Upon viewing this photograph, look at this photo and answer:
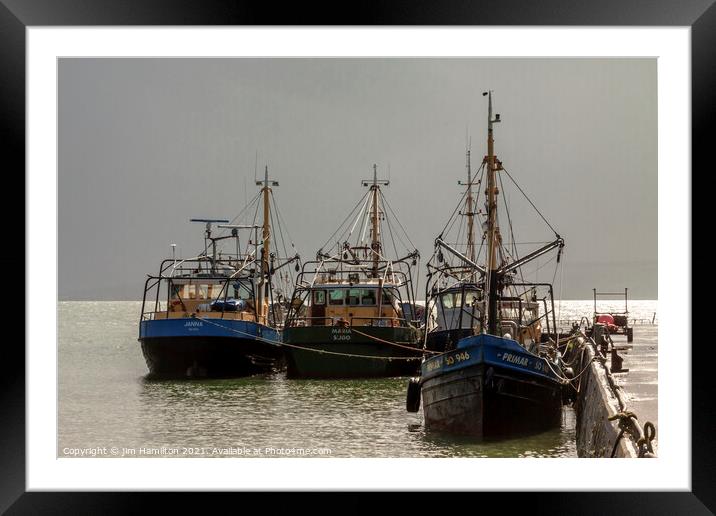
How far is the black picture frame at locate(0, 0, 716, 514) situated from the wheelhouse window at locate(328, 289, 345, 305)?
52.1ft

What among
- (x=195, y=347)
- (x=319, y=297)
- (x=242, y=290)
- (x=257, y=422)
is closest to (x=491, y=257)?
(x=257, y=422)

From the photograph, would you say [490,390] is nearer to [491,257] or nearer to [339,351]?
[491,257]

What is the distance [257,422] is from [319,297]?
9.32m

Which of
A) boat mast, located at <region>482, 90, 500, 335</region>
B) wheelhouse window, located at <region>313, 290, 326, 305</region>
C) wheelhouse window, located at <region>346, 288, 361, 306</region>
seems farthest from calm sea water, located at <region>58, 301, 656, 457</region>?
wheelhouse window, located at <region>346, 288, 361, 306</region>

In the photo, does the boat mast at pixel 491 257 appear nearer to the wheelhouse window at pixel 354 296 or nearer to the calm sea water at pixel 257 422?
the calm sea water at pixel 257 422

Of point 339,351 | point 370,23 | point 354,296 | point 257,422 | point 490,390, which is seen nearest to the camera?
point 370,23

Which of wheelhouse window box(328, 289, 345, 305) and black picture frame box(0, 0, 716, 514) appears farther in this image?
wheelhouse window box(328, 289, 345, 305)

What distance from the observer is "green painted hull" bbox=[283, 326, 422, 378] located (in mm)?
21781

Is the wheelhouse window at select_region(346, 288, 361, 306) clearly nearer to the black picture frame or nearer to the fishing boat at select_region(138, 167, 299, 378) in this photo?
the fishing boat at select_region(138, 167, 299, 378)

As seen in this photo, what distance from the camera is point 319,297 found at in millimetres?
24953

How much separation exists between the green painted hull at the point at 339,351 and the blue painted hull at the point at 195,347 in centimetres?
146

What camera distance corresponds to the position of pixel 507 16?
861 centimetres

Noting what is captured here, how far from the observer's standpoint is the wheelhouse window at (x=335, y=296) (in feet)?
81.5

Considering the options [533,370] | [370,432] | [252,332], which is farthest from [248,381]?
[533,370]
